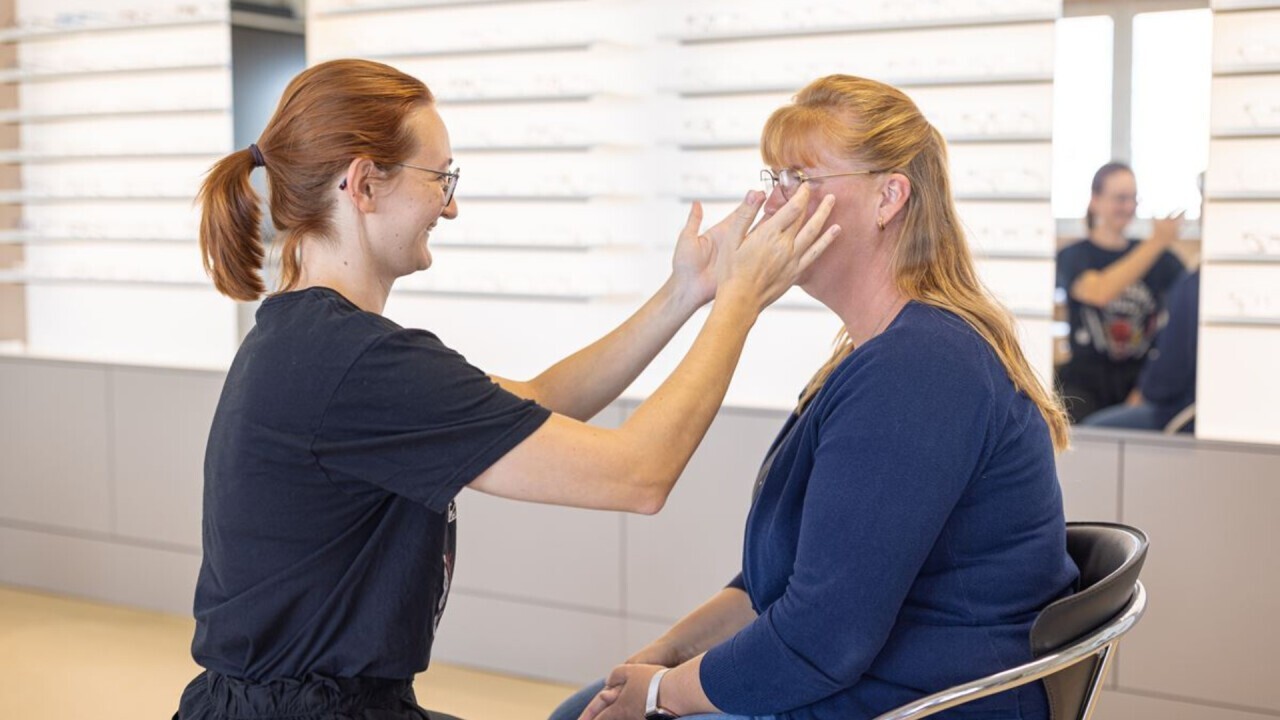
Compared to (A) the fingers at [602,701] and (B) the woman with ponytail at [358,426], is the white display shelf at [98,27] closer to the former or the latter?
(B) the woman with ponytail at [358,426]

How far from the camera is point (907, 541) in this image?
1600mm

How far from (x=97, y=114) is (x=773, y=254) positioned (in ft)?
12.9

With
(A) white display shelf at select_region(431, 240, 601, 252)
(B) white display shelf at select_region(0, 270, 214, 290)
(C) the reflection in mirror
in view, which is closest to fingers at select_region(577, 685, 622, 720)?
(A) white display shelf at select_region(431, 240, 601, 252)

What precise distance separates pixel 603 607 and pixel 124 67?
8.93ft

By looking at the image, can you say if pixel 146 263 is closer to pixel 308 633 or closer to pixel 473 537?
pixel 473 537

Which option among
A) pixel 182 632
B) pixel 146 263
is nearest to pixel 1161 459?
pixel 182 632

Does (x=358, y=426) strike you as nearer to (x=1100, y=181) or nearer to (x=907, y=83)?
(x=907, y=83)

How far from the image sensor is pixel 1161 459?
10.8 feet

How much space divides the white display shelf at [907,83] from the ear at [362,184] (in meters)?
2.06

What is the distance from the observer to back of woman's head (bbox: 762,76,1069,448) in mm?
1920

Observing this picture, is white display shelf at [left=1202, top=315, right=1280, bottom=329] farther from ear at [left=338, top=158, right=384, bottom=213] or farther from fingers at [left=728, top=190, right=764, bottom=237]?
ear at [left=338, top=158, right=384, bottom=213]

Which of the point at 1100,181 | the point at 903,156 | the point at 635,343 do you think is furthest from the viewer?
the point at 1100,181

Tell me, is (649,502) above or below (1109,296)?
below

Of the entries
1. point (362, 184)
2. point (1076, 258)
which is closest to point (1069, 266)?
point (1076, 258)
